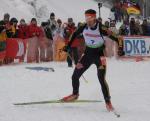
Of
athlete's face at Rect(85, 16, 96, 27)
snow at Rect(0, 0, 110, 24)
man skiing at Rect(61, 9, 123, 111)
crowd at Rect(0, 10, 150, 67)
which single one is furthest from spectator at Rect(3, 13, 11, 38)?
snow at Rect(0, 0, 110, 24)

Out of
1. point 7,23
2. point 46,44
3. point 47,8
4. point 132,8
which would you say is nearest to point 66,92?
point 7,23

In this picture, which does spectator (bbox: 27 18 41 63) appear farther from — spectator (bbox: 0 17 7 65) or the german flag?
the german flag

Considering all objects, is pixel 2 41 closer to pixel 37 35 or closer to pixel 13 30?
pixel 13 30

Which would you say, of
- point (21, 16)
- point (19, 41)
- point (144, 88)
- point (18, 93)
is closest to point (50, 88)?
point (18, 93)

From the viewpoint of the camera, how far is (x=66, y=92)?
11797 millimetres

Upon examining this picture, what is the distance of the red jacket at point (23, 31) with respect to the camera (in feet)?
61.2

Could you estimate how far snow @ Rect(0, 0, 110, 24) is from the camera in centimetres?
3331

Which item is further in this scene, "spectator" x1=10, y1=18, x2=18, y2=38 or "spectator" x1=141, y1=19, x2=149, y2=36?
"spectator" x1=141, y1=19, x2=149, y2=36

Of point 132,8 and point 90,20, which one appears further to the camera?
point 132,8

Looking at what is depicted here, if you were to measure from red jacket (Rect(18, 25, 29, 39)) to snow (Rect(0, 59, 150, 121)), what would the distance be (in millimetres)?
1312

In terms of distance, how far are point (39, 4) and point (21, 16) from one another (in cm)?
463

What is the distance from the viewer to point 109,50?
70.7 feet

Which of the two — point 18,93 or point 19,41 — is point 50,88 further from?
point 19,41

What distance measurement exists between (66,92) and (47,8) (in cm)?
2570
